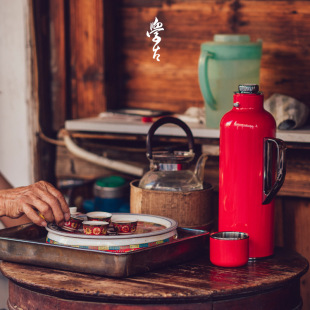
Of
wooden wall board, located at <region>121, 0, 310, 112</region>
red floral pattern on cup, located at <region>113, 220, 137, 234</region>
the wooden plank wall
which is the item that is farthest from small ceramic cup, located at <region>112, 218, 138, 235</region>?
wooden wall board, located at <region>121, 0, 310, 112</region>

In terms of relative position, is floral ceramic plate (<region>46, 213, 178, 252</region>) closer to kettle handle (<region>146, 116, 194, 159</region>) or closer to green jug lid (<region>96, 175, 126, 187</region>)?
kettle handle (<region>146, 116, 194, 159</region>)

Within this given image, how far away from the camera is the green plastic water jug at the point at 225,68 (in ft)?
7.84

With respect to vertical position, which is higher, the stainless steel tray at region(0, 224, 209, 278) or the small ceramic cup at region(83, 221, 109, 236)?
the small ceramic cup at region(83, 221, 109, 236)

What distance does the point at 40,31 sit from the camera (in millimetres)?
3031

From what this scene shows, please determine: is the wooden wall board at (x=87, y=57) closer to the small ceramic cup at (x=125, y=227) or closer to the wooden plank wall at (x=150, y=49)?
the wooden plank wall at (x=150, y=49)

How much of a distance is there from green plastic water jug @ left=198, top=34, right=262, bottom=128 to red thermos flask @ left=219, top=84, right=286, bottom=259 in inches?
31.0

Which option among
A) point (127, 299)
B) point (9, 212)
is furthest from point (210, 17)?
point (127, 299)

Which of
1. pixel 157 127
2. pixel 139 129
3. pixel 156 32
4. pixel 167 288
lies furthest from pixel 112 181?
pixel 167 288

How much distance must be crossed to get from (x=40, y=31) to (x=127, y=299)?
6.46 ft

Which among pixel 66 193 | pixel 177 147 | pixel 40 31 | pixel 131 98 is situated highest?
pixel 40 31

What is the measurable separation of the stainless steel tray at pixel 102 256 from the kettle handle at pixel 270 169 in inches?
8.1

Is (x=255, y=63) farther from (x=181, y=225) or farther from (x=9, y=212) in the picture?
(x=9, y=212)

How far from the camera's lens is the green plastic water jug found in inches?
94.0

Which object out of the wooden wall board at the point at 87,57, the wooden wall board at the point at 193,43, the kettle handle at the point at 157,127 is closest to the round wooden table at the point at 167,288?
the kettle handle at the point at 157,127
